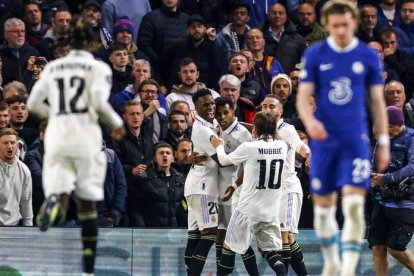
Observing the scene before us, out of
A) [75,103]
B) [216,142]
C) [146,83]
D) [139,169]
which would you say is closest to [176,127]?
[146,83]

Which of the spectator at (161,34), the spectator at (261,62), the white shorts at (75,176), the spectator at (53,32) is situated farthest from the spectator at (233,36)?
the white shorts at (75,176)

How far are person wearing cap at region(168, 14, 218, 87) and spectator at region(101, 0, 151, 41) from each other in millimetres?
931

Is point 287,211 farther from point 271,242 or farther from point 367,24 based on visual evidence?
point 367,24

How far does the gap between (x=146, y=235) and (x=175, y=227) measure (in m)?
0.51

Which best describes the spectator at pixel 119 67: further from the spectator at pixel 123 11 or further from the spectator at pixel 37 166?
the spectator at pixel 37 166

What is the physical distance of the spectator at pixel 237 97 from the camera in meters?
20.0

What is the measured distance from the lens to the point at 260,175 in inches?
650

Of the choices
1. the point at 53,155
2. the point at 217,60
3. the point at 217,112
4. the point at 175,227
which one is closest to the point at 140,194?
the point at 175,227

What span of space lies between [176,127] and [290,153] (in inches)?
104

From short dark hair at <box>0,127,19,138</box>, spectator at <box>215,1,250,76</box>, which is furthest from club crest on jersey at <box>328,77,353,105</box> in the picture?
spectator at <box>215,1,250,76</box>

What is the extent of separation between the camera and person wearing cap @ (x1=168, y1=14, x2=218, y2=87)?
70.4ft

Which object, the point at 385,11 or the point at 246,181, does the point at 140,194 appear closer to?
the point at 246,181

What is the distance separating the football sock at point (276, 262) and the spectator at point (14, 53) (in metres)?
5.45

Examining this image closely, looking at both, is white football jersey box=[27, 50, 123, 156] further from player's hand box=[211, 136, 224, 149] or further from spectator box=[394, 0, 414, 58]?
spectator box=[394, 0, 414, 58]
